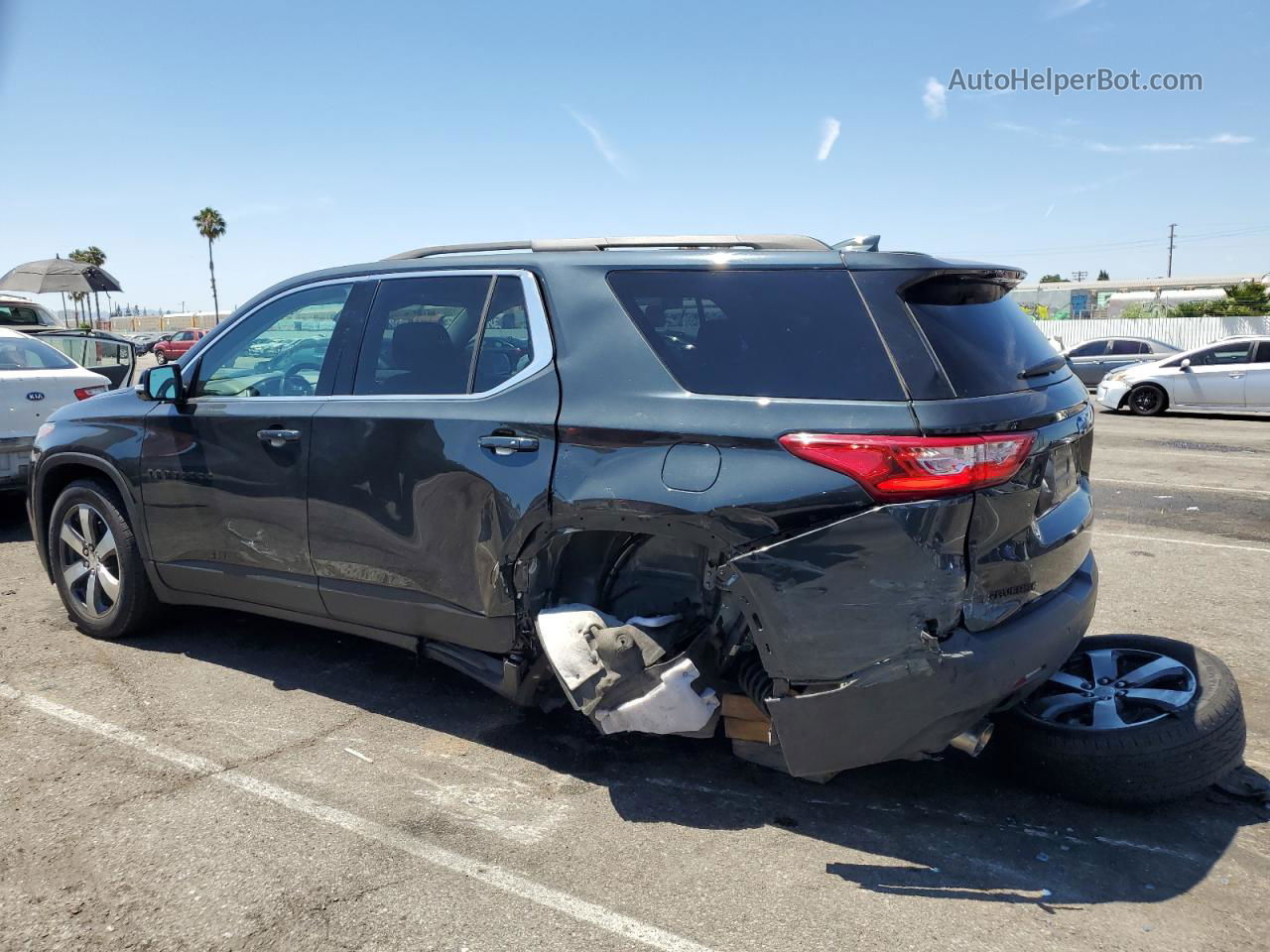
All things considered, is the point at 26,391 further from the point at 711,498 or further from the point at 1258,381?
the point at 1258,381

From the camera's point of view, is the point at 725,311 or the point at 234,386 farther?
the point at 234,386

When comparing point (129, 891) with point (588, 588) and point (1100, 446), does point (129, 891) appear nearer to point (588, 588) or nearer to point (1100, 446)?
point (588, 588)

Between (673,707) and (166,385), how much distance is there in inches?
119

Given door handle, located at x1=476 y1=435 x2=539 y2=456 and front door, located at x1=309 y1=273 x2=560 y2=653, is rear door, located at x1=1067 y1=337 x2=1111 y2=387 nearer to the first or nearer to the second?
front door, located at x1=309 y1=273 x2=560 y2=653

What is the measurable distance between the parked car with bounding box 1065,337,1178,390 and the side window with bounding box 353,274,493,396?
71.3 ft

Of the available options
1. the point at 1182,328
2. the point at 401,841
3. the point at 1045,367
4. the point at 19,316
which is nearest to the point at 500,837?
the point at 401,841

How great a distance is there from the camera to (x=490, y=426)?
363cm

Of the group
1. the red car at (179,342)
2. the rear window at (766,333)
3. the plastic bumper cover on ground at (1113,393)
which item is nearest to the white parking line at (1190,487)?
the rear window at (766,333)

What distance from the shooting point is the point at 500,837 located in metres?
3.21

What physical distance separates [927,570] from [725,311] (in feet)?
3.58

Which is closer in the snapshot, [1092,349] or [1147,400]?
[1147,400]

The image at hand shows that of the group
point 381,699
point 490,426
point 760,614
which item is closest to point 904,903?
point 760,614

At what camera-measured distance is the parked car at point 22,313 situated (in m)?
13.4

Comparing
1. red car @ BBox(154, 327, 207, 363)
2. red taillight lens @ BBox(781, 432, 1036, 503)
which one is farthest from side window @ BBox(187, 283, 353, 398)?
red car @ BBox(154, 327, 207, 363)
